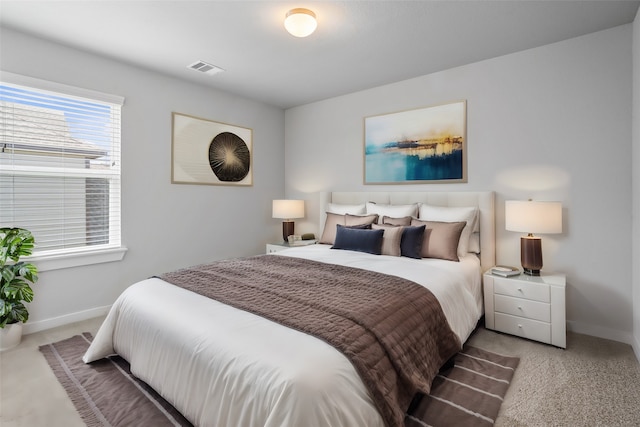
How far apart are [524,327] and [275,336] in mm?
2225

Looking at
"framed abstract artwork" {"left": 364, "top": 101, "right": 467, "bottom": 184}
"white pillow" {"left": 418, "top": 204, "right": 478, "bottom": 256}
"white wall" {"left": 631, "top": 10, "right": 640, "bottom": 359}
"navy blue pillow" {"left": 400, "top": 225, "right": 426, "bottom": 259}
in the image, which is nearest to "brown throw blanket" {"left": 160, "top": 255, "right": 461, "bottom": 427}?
"navy blue pillow" {"left": 400, "top": 225, "right": 426, "bottom": 259}

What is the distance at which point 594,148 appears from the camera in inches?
104

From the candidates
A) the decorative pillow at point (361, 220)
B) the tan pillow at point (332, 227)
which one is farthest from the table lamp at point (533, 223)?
the tan pillow at point (332, 227)

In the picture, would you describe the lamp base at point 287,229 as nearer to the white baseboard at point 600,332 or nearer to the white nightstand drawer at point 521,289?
the white nightstand drawer at point 521,289

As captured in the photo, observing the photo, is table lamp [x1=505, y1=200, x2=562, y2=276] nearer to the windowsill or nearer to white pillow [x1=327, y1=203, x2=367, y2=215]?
white pillow [x1=327, y1=203, x2=367, y2=215]

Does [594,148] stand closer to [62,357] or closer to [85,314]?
[62,357]

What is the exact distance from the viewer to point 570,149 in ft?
8.96

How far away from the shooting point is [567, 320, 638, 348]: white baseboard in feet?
8.28

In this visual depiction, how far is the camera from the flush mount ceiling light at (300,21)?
226 cm

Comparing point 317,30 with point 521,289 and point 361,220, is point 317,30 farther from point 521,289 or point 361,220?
point 521,289

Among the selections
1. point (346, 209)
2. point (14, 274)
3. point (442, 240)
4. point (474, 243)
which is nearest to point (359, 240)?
point (442, 240)

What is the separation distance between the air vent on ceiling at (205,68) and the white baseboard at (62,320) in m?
2.61

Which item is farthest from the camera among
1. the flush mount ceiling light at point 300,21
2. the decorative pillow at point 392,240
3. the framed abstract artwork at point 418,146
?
the framed abstract artwork at point 418,146

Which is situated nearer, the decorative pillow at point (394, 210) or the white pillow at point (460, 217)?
the white pillow at point (460, 217)
